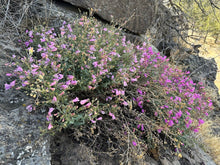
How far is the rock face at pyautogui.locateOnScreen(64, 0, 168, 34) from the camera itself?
141 inches

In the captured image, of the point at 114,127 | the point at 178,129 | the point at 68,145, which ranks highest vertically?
the point at 178,129

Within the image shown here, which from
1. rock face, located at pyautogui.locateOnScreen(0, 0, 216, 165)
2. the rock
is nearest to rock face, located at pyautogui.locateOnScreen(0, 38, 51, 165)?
rock face, located at pyautogui.locateOnScreen(0, 0, 216, 165)

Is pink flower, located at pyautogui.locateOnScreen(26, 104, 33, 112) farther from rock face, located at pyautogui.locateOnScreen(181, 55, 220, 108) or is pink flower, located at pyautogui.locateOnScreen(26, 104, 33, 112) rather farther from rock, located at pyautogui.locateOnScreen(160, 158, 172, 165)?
rock face, located at pyautogui.locateOnScreen(181, 55, 220, 108)

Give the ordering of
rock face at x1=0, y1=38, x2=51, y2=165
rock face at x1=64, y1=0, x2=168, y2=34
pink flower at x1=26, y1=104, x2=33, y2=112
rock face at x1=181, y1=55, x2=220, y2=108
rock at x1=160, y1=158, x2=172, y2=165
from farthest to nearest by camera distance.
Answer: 1. rock face at x1=181, y1=55, x2=220, y2=108
2. rock face at x1=64, y1=0, x2=168, y2=34
3. rock at x1=160, y1=158, x2=172, y2=165
4. pink flower at x1=26, y1=104, x2=33, y2=112
5. rock face at x1=0, y1=38, x2=51, y2=165

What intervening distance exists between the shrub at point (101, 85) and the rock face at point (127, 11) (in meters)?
1.28

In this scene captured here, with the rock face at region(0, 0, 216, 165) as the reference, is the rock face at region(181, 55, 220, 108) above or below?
above

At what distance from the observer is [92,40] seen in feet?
7.20

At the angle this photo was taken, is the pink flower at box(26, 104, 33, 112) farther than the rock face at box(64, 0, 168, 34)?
No

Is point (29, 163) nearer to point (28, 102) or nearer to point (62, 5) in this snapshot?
point (28, 102)

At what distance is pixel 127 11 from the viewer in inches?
161

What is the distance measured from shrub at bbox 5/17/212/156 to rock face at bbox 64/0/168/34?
1.28m

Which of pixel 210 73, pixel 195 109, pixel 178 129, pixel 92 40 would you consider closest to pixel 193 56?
pixel 210 73

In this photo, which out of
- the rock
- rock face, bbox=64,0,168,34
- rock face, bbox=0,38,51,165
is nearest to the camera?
rock face, bbox=0,38,51,165

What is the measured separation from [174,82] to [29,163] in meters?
2.50
